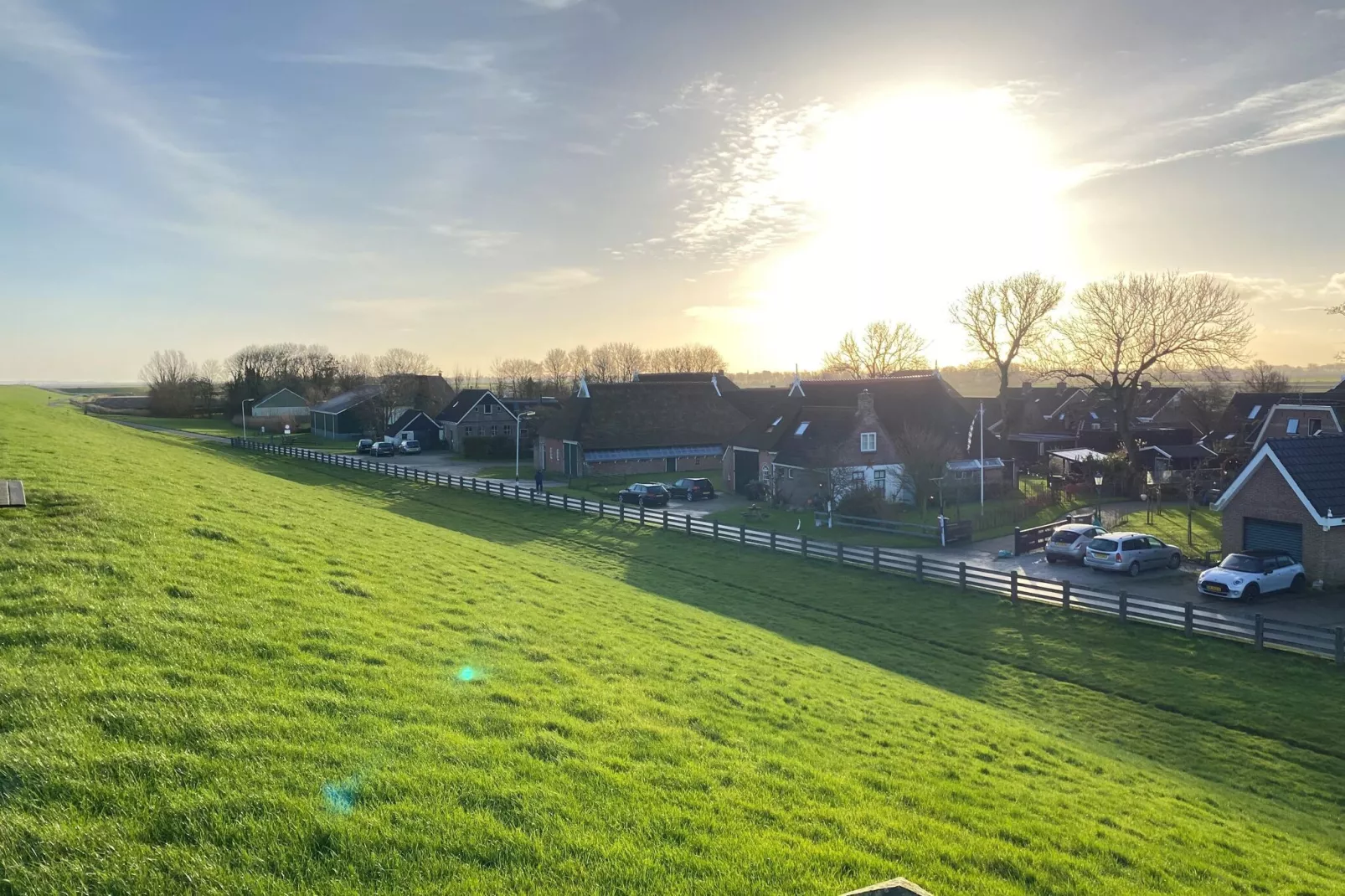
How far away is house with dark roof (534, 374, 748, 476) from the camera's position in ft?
175

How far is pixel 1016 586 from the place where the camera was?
73.4 feet

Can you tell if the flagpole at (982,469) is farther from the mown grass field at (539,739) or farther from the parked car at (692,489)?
the mown grass field at (539,739)

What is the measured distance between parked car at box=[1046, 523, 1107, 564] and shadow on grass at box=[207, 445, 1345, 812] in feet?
22.1

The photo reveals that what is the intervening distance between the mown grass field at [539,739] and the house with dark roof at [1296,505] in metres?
9.42

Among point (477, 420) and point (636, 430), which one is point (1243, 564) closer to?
point (636, 430)

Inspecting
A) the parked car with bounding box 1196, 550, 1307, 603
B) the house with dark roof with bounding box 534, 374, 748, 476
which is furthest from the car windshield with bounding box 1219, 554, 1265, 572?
the house with dark roof with bounding box 534, 374, 748, 476

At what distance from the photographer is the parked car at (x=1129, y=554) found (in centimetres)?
2573

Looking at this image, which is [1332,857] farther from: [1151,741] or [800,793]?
[800,793]

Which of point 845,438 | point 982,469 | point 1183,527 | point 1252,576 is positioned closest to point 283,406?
point 845,438

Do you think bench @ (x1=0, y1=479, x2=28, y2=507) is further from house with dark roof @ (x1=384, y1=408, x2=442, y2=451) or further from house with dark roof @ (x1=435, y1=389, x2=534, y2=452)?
house with dark roof @ (x1=384, y1=408, x2=442, y2=451)

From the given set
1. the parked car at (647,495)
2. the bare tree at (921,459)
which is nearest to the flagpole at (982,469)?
the bare tree at (921,459)

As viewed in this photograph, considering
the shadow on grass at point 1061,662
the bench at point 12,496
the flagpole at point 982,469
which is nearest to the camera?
the bench at point 12,496

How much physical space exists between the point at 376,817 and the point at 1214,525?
134 feet

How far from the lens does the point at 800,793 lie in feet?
26.0
